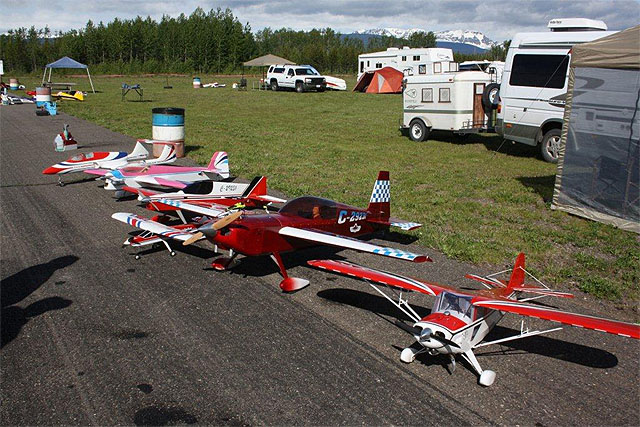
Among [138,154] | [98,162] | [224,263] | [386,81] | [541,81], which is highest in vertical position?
[386,81]

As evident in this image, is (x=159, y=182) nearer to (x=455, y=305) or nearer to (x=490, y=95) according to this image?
(x=455, y=305)

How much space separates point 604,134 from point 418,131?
10.9 metres

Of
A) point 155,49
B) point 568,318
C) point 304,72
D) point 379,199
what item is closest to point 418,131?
point 379,199

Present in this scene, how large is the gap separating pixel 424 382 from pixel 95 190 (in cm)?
1125

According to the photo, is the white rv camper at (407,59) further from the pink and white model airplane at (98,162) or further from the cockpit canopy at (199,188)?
the cockpit canopy at (199,188)

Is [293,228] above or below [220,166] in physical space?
below

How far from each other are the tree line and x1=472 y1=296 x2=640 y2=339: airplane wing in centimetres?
8039

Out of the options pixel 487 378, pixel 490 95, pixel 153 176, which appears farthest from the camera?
pixel 490 95

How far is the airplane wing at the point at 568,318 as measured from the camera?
4.60 m

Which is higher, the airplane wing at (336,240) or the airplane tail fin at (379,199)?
the airplane tail fin at (379,199)

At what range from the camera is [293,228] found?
768cm

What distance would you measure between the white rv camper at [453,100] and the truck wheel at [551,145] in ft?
11.5

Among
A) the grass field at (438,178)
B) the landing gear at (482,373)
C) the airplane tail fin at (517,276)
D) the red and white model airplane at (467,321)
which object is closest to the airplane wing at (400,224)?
the grass field at (438,178)

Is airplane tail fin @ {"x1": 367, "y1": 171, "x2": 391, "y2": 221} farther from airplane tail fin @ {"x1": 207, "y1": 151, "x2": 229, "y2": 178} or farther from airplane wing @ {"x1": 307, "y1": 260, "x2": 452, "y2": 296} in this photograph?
airplane tail fin @ {"x1": 207, "y1": 151, "x2": 229, "y2": 178}
